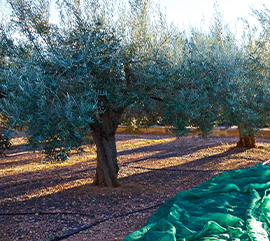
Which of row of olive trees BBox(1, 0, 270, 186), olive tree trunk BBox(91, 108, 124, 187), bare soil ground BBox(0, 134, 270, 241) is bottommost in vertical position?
bare soil ground BBox(0, 134, 270, 241)

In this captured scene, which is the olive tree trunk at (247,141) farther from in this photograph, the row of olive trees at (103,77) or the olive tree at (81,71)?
the olive tree at (81,71)

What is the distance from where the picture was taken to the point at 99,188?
6855 millimetres

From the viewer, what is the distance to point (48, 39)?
5.16 m

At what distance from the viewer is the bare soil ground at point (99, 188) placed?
16.4ft

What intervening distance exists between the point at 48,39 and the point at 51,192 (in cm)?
372

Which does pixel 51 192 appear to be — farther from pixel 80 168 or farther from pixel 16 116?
pixel 16 116

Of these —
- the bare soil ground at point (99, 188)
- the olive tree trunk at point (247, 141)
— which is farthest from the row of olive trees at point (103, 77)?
the olive tree trunk at point (247, 141)

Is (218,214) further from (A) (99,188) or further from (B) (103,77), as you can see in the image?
(A) (99,188)

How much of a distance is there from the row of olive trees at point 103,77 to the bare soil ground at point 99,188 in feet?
3.23

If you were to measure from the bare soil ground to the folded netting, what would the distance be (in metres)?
0.99

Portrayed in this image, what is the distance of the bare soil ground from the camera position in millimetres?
4997

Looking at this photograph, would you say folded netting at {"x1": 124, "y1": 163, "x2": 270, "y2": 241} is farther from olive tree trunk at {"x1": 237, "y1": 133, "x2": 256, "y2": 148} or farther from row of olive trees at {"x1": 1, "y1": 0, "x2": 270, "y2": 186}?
olive tree trunk at {"x1": 237, "y1": 133, "x2": 256, "y2": 148}

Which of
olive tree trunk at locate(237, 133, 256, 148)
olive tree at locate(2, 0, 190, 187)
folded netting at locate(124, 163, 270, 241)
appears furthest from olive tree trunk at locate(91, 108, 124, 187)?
olive tree trunk at locate(237, 133, 256, 148)

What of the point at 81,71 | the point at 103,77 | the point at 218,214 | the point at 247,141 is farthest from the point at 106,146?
the point at 247,141
